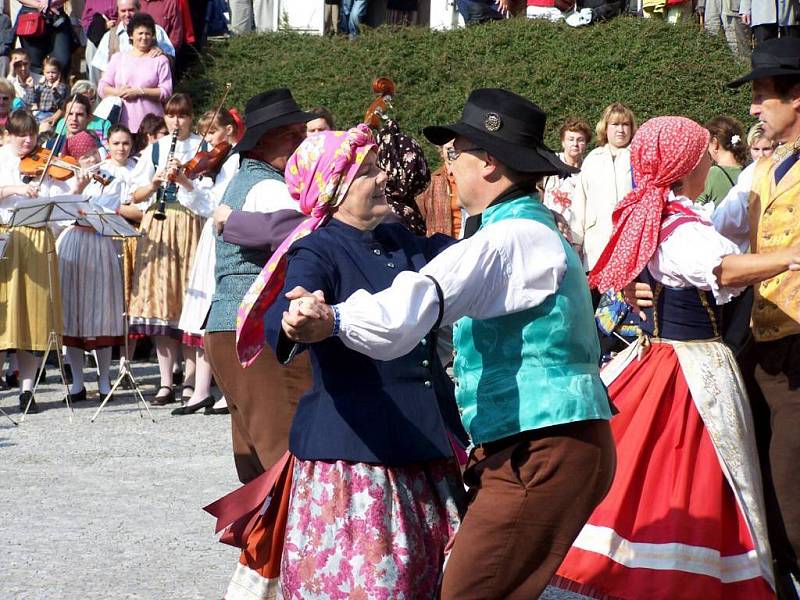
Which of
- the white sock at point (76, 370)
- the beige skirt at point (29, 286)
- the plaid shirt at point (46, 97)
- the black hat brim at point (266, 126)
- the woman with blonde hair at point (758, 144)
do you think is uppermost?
the plaid shirt at point (46, 97)

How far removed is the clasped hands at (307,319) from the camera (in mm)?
2857

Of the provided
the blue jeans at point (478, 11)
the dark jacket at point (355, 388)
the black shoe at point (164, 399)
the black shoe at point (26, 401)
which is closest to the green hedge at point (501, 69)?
the blue jeans at point (478, 11)

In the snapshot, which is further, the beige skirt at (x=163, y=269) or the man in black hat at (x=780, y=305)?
the beige skirt at (x=163, y=269)

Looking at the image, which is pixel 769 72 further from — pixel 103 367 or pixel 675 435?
pixel 103 367

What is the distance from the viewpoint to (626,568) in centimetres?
445

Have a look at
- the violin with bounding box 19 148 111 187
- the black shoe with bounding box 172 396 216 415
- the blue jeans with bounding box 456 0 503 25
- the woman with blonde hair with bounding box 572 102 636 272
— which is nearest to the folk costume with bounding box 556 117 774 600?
the black shoe with bounding box 172 396 216 415

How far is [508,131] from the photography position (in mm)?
3340

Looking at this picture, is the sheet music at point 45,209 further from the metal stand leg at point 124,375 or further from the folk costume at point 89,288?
the metal stand leg at point 124,375

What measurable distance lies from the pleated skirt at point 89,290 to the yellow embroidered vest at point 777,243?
6504 millimetres

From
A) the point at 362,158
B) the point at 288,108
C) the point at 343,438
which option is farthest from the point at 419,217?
the point at 343,438

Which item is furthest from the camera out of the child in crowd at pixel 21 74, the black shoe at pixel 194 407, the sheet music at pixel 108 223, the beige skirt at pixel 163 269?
the child in crowd at pixel 21 74

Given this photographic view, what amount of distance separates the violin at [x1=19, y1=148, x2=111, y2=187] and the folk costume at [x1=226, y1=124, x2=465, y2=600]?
691 centimetres

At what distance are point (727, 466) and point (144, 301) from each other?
20.9 feet

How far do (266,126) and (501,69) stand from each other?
10257 mm
